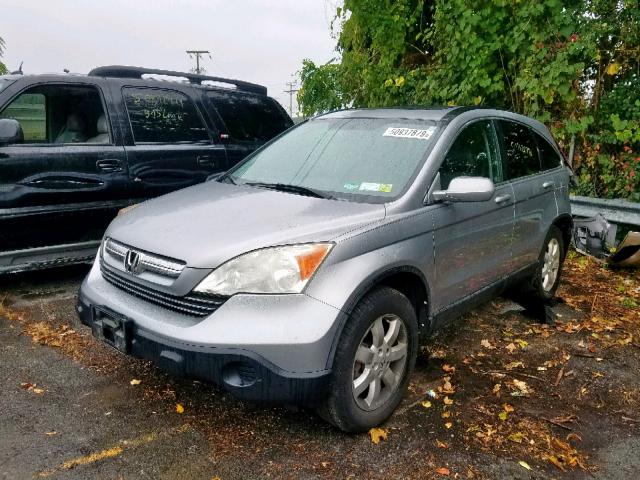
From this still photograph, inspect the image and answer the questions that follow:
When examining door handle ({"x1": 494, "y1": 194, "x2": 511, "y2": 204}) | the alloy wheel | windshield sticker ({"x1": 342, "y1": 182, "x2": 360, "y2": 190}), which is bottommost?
the alloy wheel

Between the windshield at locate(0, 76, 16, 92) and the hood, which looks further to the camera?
the windshield at locate(0, 76, 16, 92)

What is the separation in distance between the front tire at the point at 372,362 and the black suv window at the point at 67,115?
10.8 ft

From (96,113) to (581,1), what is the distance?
572 cm

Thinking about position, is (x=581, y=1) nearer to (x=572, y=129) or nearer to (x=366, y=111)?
(x=572, y=129)

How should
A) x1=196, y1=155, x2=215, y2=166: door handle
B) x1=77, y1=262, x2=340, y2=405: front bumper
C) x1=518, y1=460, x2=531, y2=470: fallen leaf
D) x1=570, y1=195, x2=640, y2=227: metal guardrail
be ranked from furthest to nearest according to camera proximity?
x1=570, y1=195, x2=640, y2=227: metal guardrail → x1=196, y1=155, x2=215, y2=166: door handle → x1=518, y1=460, x2=531, y2=470: fallen leaf → x1=77, y1=262, x2=340, y2=405: front bumper

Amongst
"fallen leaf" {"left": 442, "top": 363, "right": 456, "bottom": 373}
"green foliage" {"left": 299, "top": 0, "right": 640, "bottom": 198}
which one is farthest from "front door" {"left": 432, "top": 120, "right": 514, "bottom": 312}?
"green foliage" {"left": 299, "top": 0, "right": 640, "bottom": 198}

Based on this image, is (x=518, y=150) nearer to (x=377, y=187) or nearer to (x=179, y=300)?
(x=377, y=187)

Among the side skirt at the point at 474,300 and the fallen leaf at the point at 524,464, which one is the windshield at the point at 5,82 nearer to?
the side skirt at the point at 474,300

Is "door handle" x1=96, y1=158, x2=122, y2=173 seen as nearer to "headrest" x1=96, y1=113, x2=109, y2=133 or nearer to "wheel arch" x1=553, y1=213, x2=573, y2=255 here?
"headrest" x1=96, y1=113, x2=109, y2=133

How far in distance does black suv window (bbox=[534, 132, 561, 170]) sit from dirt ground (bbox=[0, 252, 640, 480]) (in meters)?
1.42

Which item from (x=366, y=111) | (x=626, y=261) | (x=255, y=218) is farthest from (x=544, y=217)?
(x=255, y=218)

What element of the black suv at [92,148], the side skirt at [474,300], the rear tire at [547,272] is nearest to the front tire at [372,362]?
the side skirt at [474,300]

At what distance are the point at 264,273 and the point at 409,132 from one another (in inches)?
60.7

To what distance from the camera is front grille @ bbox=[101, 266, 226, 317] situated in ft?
8.34
